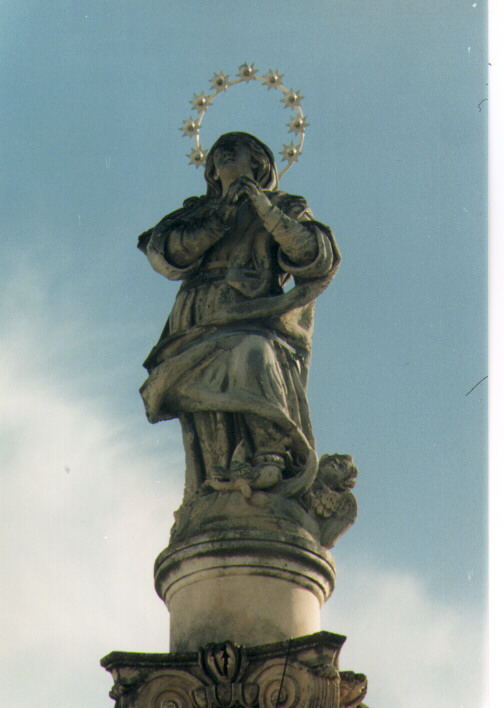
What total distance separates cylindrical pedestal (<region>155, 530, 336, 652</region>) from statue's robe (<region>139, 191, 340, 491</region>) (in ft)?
2.40

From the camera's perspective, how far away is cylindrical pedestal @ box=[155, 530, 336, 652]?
33.1ft

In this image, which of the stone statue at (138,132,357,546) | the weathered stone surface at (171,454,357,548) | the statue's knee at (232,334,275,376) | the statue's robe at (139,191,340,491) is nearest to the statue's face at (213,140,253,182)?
the stone statue at (138,132,357,546)

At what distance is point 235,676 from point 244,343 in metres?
2.65

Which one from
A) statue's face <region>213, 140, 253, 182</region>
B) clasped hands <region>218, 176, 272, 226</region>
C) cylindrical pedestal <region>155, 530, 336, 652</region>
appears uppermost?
statue's face <region>213, 140, 253, 182</region>

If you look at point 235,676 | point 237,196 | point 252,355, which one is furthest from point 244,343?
point 235,676

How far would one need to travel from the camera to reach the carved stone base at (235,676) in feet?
31.4

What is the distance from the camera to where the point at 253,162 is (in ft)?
41.1

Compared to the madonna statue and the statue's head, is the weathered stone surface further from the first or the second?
the statue's head

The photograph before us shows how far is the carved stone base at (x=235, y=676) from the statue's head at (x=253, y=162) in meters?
4.29

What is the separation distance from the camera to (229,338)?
1136 centimetres

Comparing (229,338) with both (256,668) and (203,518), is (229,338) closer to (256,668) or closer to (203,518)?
(203,518)

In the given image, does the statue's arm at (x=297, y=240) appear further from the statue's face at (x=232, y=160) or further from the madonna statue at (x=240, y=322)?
the statue's face at (x=232, y=160)

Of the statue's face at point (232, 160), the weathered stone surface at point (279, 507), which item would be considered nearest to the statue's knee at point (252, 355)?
the weathered stone surface at point (279, 507)

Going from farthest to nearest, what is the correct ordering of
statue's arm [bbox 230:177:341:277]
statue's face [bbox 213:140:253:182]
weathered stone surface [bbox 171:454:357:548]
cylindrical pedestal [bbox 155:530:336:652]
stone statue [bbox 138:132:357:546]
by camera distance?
statue's face [bbox 213:140:253:182] < statue's arm [bbox 230:177:341:277] < stone statue [bbox 138:132:357:546] < weathered stone surface [bbox 171:454:357:548] < cylindrical pedestal [bbox 155:530:336:652]
